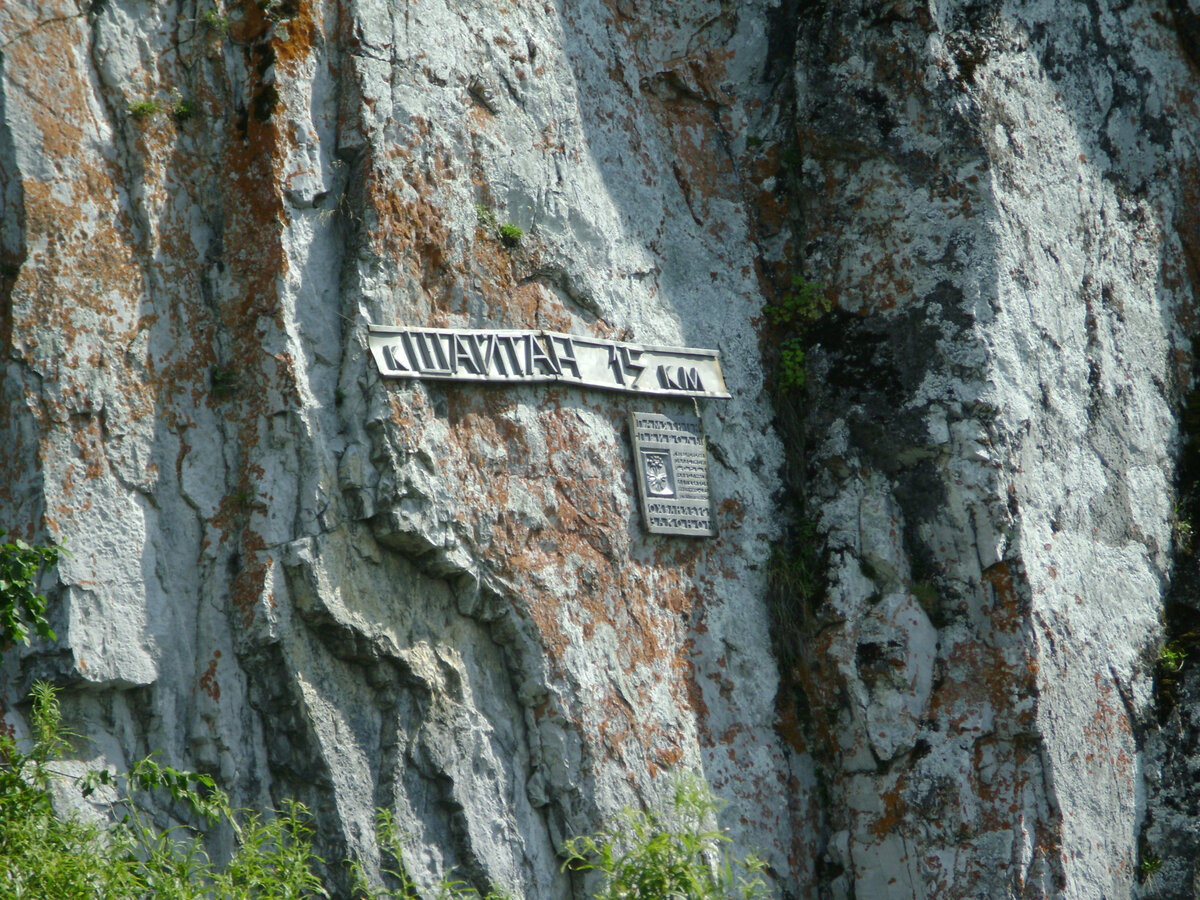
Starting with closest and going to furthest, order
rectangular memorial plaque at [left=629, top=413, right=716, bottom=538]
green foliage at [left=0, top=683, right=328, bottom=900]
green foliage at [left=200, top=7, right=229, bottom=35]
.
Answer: green foliage at [left=0, top=683, right=328, bottom=900]
green foliage at [left=200, top=7, right=229, bottom=35]
rectangular memorial plaque at [left=629, top=413, right=716, bottom=538]

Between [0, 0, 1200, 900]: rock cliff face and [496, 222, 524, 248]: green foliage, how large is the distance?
6cm

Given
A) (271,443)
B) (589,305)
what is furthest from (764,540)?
(271,443)

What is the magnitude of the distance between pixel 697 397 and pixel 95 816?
3.42 m

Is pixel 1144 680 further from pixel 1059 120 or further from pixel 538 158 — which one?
pixel 538 158

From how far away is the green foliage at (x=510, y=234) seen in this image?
5.67 m

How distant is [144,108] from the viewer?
508cm

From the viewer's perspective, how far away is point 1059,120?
6.89m

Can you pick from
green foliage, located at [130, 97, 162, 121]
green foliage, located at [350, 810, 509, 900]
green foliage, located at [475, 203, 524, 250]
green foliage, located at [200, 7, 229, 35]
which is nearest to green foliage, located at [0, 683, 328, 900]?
green foliage, located at [350, 810, 509, 900]

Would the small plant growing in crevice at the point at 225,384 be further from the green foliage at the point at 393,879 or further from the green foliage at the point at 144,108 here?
the green foliage at the point at 393,879

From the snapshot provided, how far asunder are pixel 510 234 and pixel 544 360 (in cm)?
66

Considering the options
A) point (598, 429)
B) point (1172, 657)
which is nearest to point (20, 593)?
point (598, 429)

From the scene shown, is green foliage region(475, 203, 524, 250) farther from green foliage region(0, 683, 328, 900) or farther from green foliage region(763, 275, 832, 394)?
green foliage region(0, 683, 328, 900)

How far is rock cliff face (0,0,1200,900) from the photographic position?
4.77m

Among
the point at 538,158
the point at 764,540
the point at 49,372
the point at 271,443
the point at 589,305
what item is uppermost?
the point at 538,158
